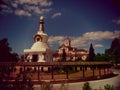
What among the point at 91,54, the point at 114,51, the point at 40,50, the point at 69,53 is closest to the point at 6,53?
the point at 40,50

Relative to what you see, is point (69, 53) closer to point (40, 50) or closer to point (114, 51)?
point (40, 50)

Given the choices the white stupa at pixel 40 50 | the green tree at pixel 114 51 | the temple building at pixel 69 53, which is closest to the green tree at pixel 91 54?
the temple building at pixel 69 53

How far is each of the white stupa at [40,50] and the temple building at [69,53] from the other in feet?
0.29

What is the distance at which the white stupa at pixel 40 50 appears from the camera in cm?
347

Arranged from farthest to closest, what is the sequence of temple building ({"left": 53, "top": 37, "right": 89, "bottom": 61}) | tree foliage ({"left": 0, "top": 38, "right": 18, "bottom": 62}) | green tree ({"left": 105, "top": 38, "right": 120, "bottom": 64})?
green tree ({"left": 105, "top": 38, "right": 120, "bottom": 64}) < temple building ({"left": 53, "top": 37, "right": 89, "bottom": 61}) < tree foliage ({"left": 0, "top": 38, "right": 18, "bottom": 62})

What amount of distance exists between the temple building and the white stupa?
88 mm

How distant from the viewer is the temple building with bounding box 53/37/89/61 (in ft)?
11.5

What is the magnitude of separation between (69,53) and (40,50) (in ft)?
1.10

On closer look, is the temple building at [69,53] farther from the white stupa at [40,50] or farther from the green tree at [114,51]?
the green tree at [114,51]

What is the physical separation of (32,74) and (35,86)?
13 centimetres

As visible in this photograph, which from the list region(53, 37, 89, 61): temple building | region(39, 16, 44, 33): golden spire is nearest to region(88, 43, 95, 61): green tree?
region(53, 37, 89, 61): temple building

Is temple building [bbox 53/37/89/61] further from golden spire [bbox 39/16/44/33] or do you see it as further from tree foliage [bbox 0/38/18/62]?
tree foliage [bbox 0/38/18/62]

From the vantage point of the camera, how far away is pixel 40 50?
12.0 ft

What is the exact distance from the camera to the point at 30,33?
11.5 feet
